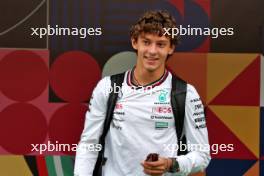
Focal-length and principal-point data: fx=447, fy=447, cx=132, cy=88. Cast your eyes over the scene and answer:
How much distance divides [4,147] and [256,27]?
1.66 m

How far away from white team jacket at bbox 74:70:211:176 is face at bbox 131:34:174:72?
0.34 ft

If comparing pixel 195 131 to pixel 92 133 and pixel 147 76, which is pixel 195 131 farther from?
pixel 92 133

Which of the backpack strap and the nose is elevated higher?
the nose

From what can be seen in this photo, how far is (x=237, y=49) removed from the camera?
261cm

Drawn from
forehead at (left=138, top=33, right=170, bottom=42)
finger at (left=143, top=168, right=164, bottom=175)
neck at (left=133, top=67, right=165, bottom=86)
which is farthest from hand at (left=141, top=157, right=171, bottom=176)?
forehead at (left=138, top=33, right=170, bottom=42)

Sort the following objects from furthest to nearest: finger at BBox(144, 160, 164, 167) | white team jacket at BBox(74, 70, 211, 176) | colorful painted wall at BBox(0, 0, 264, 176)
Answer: colorful painted wall at BBox(0, 0, 264, 176) < white team jacket at BBox(74, 70, 211, 176) < finger at BBox(144, 160, 164, 167)

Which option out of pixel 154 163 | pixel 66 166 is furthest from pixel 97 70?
pixel 154 163

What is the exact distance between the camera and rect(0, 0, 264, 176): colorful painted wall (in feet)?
8.55

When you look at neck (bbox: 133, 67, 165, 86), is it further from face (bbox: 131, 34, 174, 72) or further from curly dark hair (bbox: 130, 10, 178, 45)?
curly dark hair (bbox: 130, 10, 178, 45)

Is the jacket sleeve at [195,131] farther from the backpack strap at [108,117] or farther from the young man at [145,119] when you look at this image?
the backpack strap at [108,117]

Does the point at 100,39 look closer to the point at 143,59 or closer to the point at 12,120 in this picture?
the point at 143,59

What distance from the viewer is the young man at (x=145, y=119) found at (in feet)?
7.14

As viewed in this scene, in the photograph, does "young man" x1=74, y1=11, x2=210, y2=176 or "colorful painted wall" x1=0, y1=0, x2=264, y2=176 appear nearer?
"young man" x1=74, y1=11, x2=210, y2=176

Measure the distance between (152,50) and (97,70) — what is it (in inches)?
22.3
